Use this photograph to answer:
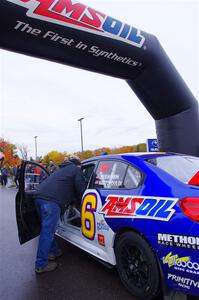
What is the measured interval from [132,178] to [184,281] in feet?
3.59

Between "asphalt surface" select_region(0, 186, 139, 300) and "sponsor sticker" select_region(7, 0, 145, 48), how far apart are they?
149 inches

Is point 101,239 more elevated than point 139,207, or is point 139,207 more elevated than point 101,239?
point 139,207

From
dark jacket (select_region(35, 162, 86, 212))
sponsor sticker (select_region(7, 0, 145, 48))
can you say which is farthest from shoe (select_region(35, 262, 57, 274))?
sponsor sticker (select_region(7, 0, 145, 48))

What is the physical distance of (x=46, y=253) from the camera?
3.41m

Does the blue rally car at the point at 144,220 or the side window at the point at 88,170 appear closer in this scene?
the blue rally car at the point at 144,220

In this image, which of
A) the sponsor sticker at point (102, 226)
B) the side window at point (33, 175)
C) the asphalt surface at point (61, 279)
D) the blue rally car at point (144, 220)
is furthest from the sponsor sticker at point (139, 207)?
the side window at point (33, 175)

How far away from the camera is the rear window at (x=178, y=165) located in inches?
106

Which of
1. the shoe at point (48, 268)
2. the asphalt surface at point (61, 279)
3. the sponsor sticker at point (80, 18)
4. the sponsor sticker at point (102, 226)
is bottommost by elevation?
the asphalt surface at point (61, 279)

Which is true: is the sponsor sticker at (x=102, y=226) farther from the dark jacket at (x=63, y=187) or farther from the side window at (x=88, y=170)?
the side window at (x=88, y=170)

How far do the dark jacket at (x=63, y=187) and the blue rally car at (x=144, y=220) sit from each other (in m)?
0.18

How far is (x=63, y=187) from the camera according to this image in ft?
11.8

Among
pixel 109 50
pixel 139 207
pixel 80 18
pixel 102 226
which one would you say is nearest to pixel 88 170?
pixel 102 226

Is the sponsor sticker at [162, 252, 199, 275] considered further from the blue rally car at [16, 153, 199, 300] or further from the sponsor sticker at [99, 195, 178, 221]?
the sponsor sticker at [99, 195, 178, 221]

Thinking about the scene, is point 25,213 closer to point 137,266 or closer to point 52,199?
point 52,199
